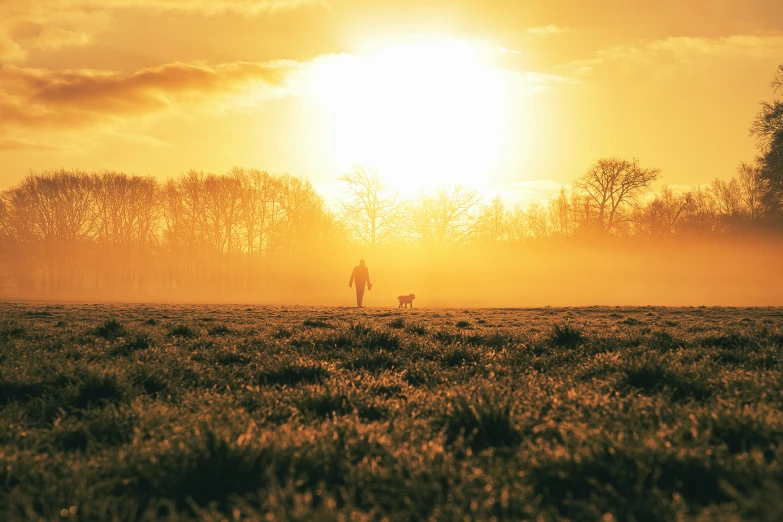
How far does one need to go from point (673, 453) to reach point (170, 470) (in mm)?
2615

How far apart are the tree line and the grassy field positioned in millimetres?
58984

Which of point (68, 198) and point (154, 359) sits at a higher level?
point (68, 198)

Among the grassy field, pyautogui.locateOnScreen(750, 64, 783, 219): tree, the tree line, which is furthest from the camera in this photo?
the tree line

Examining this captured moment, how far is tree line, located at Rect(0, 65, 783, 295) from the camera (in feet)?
208

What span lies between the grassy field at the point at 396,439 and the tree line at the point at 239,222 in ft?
194

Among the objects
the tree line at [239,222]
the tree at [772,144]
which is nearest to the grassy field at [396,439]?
the tree at [772,144]

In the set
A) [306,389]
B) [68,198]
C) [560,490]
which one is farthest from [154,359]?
[68,198]

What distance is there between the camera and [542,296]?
55.3 meters

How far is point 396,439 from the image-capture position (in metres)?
3.25

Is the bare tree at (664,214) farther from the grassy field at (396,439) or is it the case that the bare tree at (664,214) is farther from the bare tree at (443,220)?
the grassy field at (396,439)

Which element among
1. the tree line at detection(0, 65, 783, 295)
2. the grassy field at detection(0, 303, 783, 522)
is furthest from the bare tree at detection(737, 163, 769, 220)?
the grassy field at detection(0, 303, 783, 522)

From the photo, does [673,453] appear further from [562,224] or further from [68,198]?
[562,224]

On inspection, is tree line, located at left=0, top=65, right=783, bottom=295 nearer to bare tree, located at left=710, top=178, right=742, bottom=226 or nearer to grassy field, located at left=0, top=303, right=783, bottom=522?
bare tree, located at left=710, top=178, right=742, bottom=226

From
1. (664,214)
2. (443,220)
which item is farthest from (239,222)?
(664,214)
